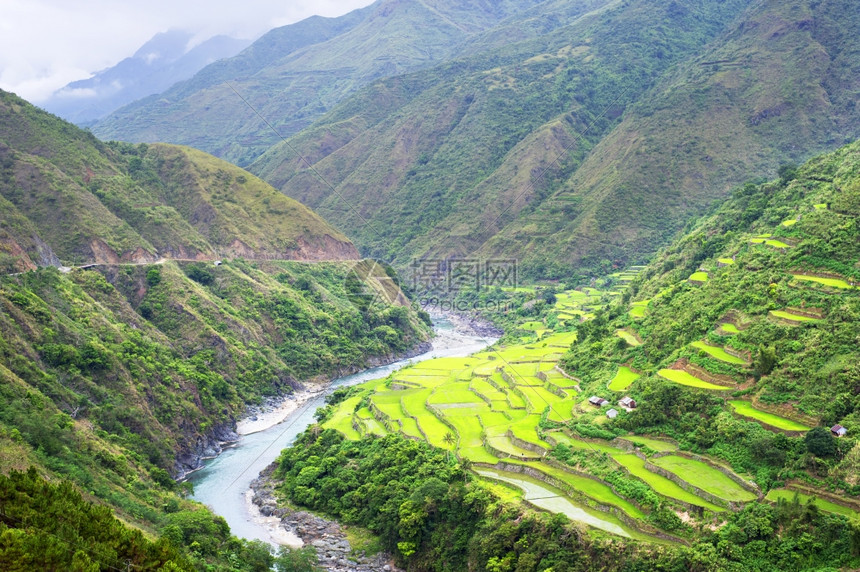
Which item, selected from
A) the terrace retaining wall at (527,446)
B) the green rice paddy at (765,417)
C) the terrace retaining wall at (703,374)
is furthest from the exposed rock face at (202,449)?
the green rice paddy at (765,417)

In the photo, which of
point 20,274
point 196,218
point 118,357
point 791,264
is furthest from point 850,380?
point 196,218

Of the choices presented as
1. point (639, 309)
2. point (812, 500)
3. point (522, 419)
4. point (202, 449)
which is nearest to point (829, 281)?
point (812, 500)

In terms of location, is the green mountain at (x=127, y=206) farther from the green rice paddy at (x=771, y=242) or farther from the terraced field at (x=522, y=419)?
the green rice paddy at (x=771, y=242)

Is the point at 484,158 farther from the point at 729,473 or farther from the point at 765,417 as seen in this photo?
the point at 729,473

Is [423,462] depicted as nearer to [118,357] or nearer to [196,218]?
[118,357]

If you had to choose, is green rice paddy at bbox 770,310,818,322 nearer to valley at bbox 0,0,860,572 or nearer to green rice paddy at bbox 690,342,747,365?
valley at bbox 0,0,860,572

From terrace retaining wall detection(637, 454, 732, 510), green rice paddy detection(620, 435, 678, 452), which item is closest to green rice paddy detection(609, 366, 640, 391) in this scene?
green rice paddy detection(620, 435, 678, 452)
